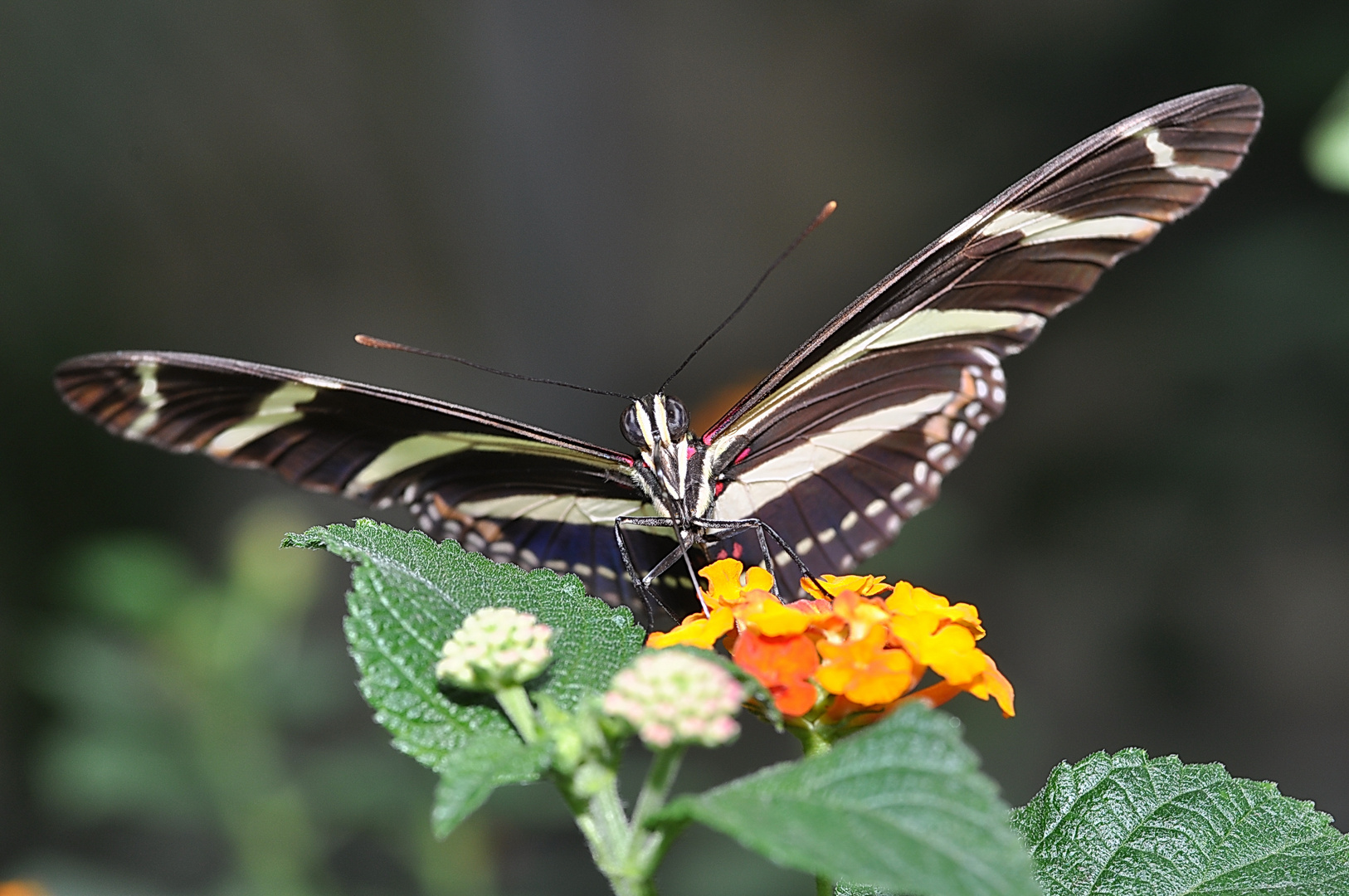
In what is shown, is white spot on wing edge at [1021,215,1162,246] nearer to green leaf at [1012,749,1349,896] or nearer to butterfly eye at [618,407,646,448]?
butterfly eye at [618,407,646,448]

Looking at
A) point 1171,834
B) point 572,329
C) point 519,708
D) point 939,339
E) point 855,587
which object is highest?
point 572,329

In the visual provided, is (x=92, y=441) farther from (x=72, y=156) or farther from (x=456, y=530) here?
(x=456, y=530)

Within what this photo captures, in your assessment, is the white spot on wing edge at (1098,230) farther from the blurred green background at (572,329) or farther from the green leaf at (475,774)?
the blurred green background at (572,329)

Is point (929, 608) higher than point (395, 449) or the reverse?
the reverse

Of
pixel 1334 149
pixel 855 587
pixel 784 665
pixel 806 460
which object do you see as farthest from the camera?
pixel 806 460

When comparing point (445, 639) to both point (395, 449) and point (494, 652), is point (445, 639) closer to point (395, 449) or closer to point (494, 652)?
point (494, 652)

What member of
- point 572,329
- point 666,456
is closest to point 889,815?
point 666,456

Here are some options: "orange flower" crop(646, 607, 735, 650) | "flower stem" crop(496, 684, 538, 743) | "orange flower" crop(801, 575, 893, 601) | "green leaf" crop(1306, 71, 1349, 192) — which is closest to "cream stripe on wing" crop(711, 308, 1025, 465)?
"green leaf" crop(1306, 71, 1349, 192)
